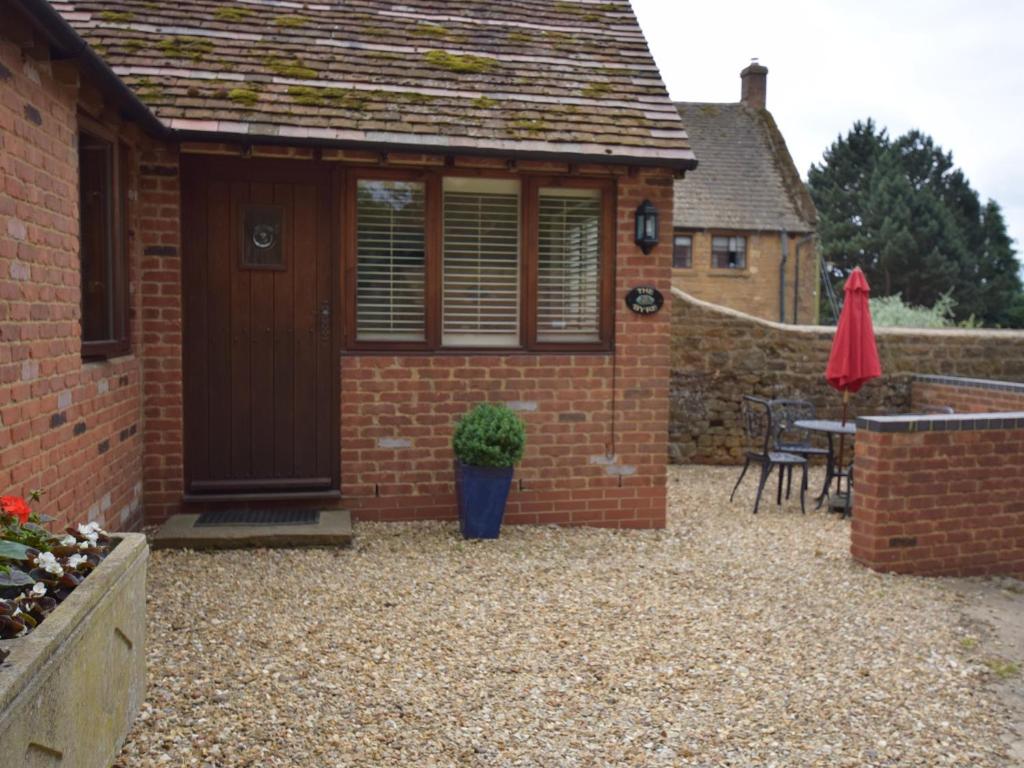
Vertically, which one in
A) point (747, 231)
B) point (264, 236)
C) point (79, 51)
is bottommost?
point (264, 236)

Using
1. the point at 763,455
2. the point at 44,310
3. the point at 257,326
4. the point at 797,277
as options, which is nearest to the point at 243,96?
the point at 257,326

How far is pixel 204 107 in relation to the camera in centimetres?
614

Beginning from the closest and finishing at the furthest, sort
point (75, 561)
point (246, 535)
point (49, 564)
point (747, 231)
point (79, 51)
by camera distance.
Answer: point (49, 564)
point (75, 561)
point (79, 51)
point (246, 535)
point (747, 231)

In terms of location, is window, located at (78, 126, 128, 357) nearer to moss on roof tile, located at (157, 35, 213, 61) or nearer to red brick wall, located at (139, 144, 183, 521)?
red brick wall, located at (139, 144, 183, 521)

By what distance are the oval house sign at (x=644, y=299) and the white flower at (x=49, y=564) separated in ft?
16.5

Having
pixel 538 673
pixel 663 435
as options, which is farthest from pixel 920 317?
pixel 538 673

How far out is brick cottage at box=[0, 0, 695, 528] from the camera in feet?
20.5

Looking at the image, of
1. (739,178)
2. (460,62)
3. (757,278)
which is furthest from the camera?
(739,178)

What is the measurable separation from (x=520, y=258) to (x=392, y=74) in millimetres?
1723

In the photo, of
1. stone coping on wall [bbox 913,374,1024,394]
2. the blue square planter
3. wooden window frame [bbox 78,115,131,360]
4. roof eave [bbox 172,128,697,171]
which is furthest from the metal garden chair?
wooden window frame [bbox 78,115,131,360]

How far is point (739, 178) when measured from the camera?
24828 millimetres

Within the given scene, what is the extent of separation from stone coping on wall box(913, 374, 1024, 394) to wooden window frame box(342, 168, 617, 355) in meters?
5.17

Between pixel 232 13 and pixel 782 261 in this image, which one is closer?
pixel 232 13

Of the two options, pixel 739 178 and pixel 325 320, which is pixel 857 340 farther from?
pixel 739 178
